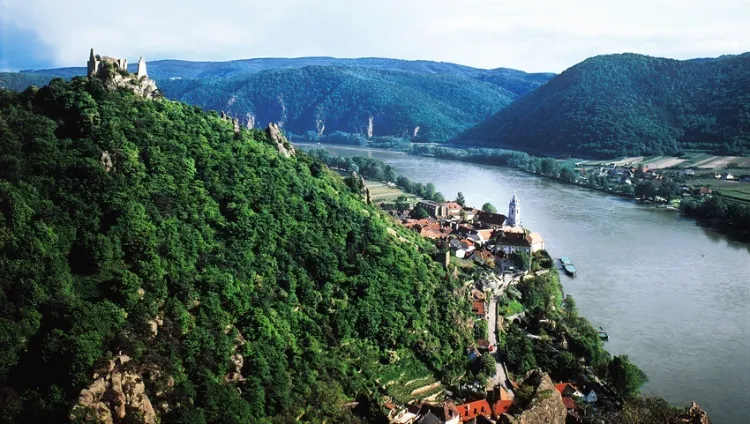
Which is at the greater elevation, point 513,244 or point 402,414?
point 513,244

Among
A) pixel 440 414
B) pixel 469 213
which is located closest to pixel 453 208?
pixel 469 213

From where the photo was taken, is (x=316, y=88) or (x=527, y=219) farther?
(x=316, y=88)

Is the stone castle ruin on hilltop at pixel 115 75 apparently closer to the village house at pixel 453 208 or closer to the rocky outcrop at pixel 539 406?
the rocky outcrop at pixel 539 406

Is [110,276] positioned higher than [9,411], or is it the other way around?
[110,276]

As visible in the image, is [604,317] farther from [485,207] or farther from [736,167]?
[736,167]

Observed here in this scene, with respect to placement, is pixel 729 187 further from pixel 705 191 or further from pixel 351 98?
pixel 351 98

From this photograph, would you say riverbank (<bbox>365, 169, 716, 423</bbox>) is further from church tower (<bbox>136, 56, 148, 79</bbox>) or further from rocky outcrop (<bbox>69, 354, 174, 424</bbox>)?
church tower (<bbox>136, 56, 148, 79</bbox>)

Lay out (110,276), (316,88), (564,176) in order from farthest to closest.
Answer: (316,88) < (564,176) < (110,276)

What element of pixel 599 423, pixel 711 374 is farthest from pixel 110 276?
pixel 711 374

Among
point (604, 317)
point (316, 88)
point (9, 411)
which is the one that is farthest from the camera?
point (316, 88)
